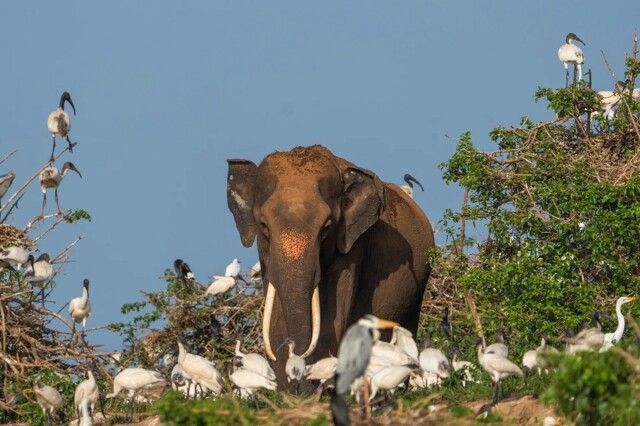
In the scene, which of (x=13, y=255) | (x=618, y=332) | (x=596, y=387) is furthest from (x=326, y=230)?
(x=596, y=387)

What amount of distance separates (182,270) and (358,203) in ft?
22.5

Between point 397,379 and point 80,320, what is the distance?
31.6 feet

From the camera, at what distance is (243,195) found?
16.5 meters

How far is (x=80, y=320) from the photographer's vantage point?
22.1 m

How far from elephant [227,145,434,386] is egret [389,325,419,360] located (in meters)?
0.54

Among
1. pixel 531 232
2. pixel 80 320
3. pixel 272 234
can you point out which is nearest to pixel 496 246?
pixel 531 232

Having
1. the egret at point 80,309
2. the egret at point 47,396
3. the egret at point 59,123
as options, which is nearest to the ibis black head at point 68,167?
the egret at point 59,123

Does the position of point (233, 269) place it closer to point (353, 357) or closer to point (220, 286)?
point (220, 286)

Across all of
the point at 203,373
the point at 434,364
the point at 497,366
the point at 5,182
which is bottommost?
the point at 497,366

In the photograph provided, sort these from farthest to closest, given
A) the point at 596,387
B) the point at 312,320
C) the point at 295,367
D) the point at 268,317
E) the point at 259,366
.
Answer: the point at 268,317 → the point at 312,320 → the point at 259,366 → the point at 295,367 → the point at 596,387

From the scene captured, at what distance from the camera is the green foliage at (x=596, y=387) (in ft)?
35.6

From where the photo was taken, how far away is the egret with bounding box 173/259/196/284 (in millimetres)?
21744

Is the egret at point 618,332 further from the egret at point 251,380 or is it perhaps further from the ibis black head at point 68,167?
the ibis black head at point 68,167

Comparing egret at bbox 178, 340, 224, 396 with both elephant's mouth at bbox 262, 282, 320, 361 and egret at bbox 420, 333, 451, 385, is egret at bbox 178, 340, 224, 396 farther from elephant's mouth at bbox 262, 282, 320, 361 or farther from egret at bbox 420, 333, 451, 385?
egret at bbox 420, 333, 451, 385
